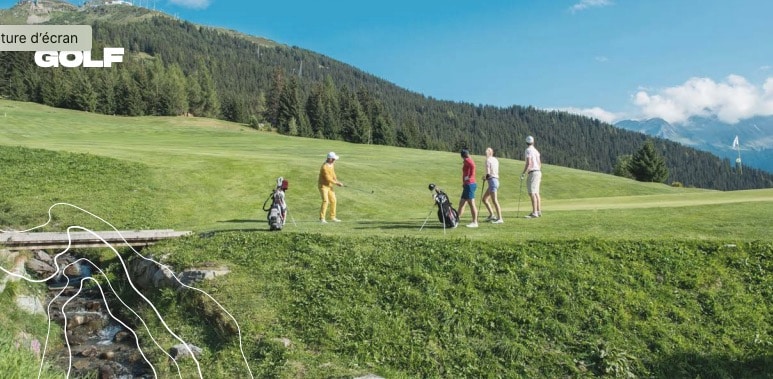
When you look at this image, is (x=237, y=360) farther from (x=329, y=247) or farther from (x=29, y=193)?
(x=29, y=193)

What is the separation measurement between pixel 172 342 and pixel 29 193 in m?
17.8

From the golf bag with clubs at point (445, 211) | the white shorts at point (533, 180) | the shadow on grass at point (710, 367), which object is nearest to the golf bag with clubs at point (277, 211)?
the golf bag with clubs at point (445, 211)

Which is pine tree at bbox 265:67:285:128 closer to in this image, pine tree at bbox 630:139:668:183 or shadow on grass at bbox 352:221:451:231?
pine tree at bbox 630:139:668:183

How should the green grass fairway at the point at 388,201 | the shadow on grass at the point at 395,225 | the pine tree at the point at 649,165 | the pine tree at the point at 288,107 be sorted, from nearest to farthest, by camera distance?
the green grass fairway at the point at 388,201 → the shadow on grass at the point at 395,225 → the pine tree at the point at 649,165 → the pine tree at the point at 288,107

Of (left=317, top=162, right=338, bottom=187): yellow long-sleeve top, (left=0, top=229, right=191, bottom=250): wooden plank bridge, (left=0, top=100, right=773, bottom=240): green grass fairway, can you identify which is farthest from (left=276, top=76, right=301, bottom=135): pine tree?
(left=0, top=229, right=191, bottom=250): wooden plank bridge

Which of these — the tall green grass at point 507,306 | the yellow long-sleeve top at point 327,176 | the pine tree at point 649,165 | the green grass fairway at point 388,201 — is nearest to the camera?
the tall green grass at point 507,306

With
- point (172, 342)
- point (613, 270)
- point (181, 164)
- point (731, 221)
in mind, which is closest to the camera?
point (172, 342)

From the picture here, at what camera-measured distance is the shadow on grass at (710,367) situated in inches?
400

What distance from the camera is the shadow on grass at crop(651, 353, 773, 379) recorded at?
1016 cm

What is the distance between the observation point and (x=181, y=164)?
3231cm

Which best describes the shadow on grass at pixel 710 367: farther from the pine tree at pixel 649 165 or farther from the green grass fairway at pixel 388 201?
the pine tree at pixel 649 165

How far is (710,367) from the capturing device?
10328mm

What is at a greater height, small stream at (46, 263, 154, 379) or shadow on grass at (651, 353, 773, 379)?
shadow on grass at (651, 353, 773, 379)

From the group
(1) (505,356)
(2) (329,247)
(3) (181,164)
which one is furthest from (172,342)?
(3) (181,164)
